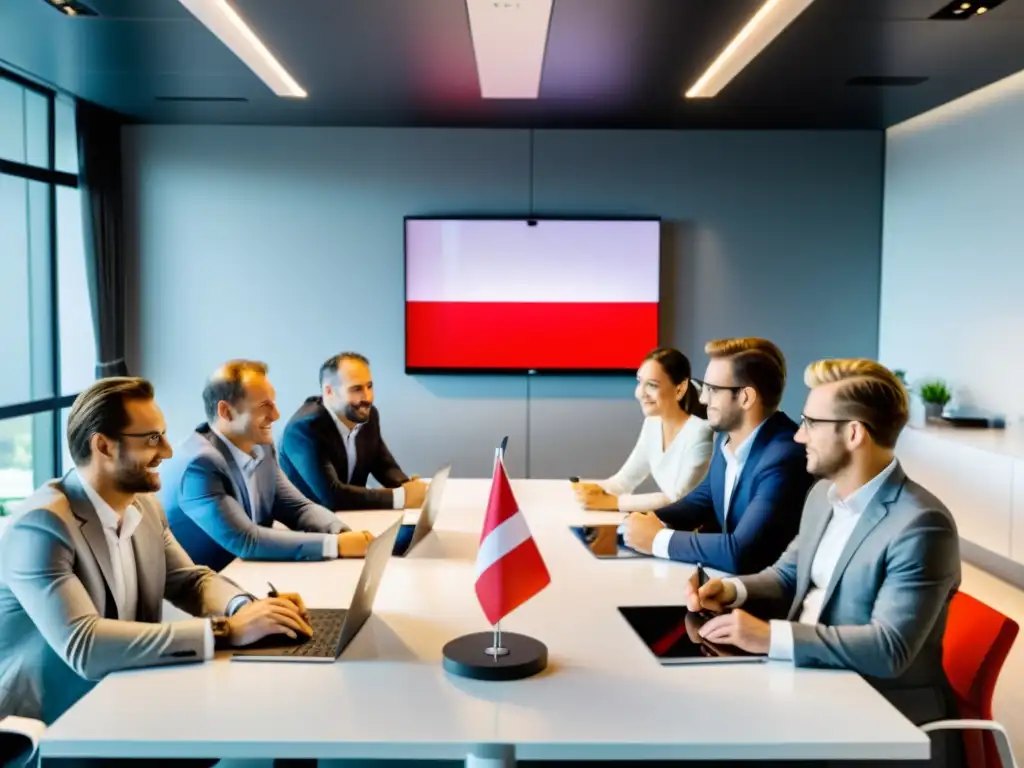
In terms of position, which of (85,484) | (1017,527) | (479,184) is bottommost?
(1017,527)

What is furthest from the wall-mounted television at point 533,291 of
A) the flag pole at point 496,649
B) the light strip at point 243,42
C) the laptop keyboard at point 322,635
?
the flag pole at point 496,649

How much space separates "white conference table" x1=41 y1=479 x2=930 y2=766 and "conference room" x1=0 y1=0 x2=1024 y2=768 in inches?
0.4

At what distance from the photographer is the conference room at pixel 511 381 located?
1.94m

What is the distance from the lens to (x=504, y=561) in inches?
78.9

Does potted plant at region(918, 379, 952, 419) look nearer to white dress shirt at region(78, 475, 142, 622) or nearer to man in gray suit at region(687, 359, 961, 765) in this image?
man in gray suit at region(687, 359, 961, 765)

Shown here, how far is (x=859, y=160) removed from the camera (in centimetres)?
700

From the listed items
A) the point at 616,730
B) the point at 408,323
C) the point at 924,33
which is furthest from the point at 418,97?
the point at 616,730

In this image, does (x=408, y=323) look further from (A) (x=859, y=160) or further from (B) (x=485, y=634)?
(B) (x=485, y=634)

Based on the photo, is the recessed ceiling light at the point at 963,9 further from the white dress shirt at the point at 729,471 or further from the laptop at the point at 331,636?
the laptop at the point at 331,636

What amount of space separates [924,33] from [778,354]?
2.33 m

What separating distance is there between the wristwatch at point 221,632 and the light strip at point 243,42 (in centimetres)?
293

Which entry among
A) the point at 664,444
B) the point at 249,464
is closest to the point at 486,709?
the point at 249,464

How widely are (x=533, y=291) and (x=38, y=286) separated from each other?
3330 mm

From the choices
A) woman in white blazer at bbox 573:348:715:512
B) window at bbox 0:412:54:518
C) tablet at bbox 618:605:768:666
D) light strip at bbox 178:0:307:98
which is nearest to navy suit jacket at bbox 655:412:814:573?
tablet at bbox 618:605:768:666
